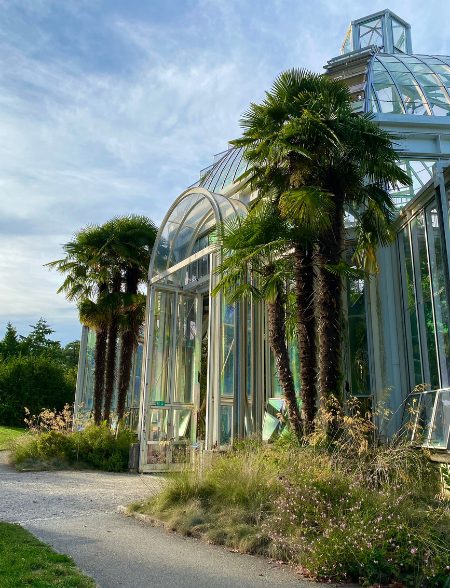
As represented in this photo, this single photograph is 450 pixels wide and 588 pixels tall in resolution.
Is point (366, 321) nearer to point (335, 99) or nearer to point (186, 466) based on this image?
point (335, 99)

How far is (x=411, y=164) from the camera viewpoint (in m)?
13.1

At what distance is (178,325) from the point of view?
1617 cm

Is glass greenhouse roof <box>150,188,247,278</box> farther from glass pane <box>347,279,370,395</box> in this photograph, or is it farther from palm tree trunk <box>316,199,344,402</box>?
palm tree trunk <box>316,199,344,402</box>

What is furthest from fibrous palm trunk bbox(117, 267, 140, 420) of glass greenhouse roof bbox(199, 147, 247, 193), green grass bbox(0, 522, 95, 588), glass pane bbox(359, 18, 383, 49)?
glass pane bbox(359, 18, 383, 49)

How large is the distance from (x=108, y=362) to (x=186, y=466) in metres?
10.7

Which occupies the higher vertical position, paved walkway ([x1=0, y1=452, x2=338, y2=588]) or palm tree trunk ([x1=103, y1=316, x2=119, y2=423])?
palm tree trunk ([x1=103, y1=316, x2=119, y2=423])

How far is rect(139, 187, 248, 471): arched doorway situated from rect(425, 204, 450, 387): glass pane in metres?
4.84

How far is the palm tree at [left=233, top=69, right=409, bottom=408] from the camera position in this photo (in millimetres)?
8992

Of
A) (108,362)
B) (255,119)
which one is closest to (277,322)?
(255,119)

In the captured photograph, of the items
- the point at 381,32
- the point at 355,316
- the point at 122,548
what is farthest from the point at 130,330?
the point at 381,32

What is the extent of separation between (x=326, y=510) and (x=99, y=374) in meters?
13.5

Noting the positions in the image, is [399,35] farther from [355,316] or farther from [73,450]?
[73,450]

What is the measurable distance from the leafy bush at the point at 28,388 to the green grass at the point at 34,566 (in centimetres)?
2954

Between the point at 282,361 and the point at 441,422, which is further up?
the point at 282,361
